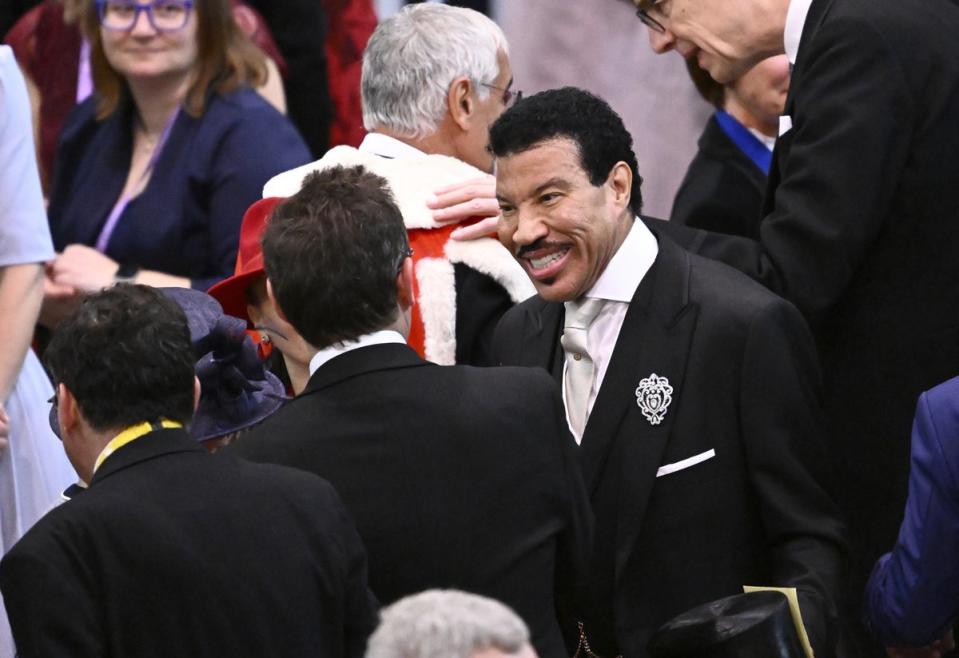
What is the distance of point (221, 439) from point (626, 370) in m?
0.79

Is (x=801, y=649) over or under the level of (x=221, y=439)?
under

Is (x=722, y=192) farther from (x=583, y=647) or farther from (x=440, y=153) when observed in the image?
(x=583, y=647)

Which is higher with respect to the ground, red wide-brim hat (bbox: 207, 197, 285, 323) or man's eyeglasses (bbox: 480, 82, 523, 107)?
man's eyeglasses (bbox: 480, 82, 523, 107)

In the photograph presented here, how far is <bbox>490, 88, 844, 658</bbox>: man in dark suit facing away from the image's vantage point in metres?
3.51

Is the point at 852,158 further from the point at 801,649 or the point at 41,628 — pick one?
the point at 41,628

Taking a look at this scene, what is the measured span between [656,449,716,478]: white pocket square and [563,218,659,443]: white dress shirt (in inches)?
6.9

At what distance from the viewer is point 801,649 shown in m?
3.21

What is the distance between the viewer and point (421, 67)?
4332 mm

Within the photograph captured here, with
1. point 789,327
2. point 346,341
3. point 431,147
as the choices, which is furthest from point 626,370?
point 431,147

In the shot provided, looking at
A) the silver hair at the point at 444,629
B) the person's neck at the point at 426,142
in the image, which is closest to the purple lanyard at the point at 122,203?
the person's neck at the point at 426,142

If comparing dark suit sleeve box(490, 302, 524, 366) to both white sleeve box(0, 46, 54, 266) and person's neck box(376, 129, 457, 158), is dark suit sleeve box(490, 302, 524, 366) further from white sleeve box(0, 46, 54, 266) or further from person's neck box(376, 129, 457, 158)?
white sleeve box(0, 46, 54, 266)

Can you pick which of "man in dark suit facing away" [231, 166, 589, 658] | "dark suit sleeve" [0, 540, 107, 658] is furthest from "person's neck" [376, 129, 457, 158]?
"dark suit sleeve" [0, 540, 107, 658]

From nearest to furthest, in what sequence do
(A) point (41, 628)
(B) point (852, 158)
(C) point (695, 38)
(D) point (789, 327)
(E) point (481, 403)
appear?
(A) point (41, 628) < (E) point (481, 403) < (D) point (789, 327) < (B) point (852, 158) < (C) point (695, 38)

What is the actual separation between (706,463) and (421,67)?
50.3 inches
